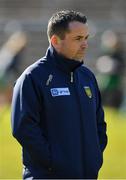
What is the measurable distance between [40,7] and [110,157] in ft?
51.7

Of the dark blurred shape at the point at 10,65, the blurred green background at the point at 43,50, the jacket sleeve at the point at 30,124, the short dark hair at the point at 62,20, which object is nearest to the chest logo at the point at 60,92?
the jacket sleeve at the point at 30,124

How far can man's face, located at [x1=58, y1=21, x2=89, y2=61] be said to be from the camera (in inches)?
231

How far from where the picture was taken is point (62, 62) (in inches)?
231

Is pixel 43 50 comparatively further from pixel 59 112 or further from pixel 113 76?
pixel 59 112

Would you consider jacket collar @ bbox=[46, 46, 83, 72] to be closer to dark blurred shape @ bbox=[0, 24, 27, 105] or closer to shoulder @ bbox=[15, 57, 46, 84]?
shoulder @ bbox=[15, 57, 46, 84]

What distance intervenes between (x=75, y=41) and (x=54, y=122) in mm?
619

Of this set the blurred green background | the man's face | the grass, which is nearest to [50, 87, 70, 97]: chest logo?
the man's face

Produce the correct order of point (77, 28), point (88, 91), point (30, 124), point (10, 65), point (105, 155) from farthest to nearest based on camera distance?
point (10, 65) < point (105, 155) < point (88, 91) < point (77, 28) < point (30, 124)

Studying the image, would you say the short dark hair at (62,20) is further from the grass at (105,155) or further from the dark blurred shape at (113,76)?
the dark blurred shape at (113,76)

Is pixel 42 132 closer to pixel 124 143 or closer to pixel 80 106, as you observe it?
pixel 80 106

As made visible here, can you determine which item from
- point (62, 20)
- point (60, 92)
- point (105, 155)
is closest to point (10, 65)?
point (105, 155)

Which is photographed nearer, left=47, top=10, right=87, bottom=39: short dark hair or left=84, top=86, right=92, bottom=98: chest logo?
left=47, top=10, right=87, bottom=39: short dark hair

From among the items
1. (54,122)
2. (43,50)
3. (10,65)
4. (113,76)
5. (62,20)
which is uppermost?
(62,20)

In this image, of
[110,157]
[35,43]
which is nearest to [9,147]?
[110,157]
